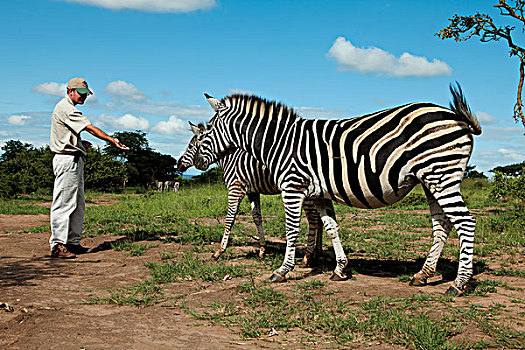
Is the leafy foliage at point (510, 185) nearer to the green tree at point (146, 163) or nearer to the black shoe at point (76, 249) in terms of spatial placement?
the black shoe at point (76, 249)

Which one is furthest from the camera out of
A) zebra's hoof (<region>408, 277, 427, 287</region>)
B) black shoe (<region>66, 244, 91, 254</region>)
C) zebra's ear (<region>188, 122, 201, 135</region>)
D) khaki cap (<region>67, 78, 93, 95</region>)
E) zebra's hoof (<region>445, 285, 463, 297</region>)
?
zebra's ear (<region>188, 122, 201, 135</region>)

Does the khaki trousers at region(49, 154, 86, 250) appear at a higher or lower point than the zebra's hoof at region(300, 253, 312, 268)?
higher

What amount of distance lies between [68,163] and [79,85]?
1399mm

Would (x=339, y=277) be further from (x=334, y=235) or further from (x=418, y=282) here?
(x=418, y=282)

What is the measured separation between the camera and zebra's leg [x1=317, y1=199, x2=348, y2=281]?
5996 mm

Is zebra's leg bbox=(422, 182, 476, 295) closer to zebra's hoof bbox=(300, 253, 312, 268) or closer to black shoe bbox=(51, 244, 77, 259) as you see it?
zebra's hoof bbox=(300, 253, 312, 268)

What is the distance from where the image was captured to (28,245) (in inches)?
327

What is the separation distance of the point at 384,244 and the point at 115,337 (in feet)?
19.4

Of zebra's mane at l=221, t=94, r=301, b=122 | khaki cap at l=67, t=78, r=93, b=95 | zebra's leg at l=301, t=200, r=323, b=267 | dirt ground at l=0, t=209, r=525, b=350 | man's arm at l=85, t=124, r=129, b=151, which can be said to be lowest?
dirt ground at l=0, t=209, r=525, b=350

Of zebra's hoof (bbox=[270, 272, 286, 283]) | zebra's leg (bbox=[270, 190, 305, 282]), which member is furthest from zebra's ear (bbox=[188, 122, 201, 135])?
zebra's hoof (bbox=[270, 272, 286, 283])

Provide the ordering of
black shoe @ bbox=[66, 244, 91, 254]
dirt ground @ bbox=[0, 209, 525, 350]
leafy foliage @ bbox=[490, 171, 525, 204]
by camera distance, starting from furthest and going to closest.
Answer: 1. leafy foliage @ bbox=[490, 171, 525, 204]
2. black shoe @ bbox=[66, 244, 91, 254]
3. dirt ground @ bbox=[0, 209, 525, 350]

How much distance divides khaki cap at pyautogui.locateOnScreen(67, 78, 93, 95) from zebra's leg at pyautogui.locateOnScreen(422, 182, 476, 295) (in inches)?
233

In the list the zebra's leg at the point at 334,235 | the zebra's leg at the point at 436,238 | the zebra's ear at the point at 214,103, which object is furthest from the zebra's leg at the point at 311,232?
the zebra's ear at the point at 214,103

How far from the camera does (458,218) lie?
5.25 m
